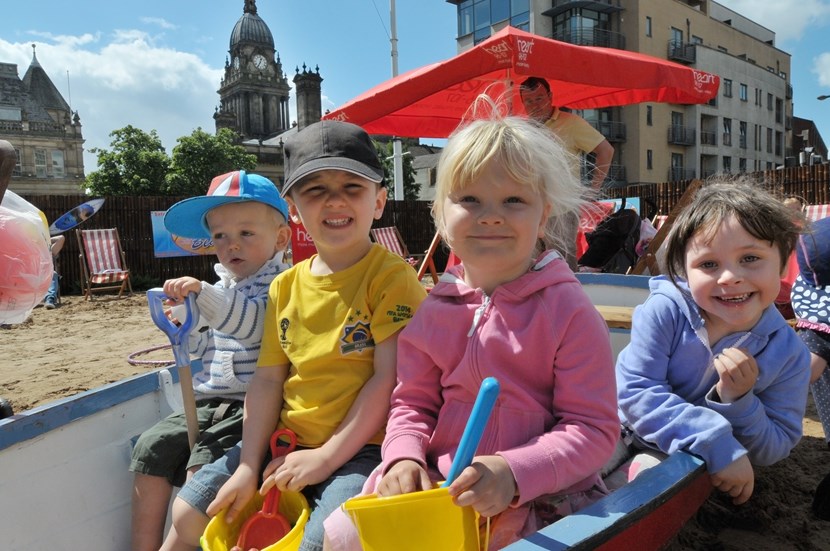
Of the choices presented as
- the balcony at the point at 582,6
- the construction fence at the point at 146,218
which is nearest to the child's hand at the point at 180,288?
the construction fence at the point at 146,218

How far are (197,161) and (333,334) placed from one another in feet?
141

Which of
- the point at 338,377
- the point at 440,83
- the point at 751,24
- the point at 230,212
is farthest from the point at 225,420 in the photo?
the point at 751,24

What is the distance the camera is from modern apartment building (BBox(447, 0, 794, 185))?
34.2 metres

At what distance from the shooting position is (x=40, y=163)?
185 feet

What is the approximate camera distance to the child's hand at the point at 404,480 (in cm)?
117

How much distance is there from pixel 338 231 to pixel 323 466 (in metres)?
0.62

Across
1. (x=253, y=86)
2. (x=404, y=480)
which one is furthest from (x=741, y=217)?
(x=253, y=86)

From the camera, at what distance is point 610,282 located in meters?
3.46

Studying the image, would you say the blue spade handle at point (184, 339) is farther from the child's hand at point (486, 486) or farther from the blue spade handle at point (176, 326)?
the child's hand at point (486, 486)

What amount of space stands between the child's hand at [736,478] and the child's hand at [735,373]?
0.16m

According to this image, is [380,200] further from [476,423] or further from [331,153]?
[476,423]

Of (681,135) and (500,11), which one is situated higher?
(500,11)

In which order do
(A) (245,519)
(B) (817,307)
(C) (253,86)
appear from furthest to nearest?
Answer: (C) (253,86) < (B) (817,307) < (A) (245,519)

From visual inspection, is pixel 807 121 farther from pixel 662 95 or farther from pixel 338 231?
pixel 338 231
